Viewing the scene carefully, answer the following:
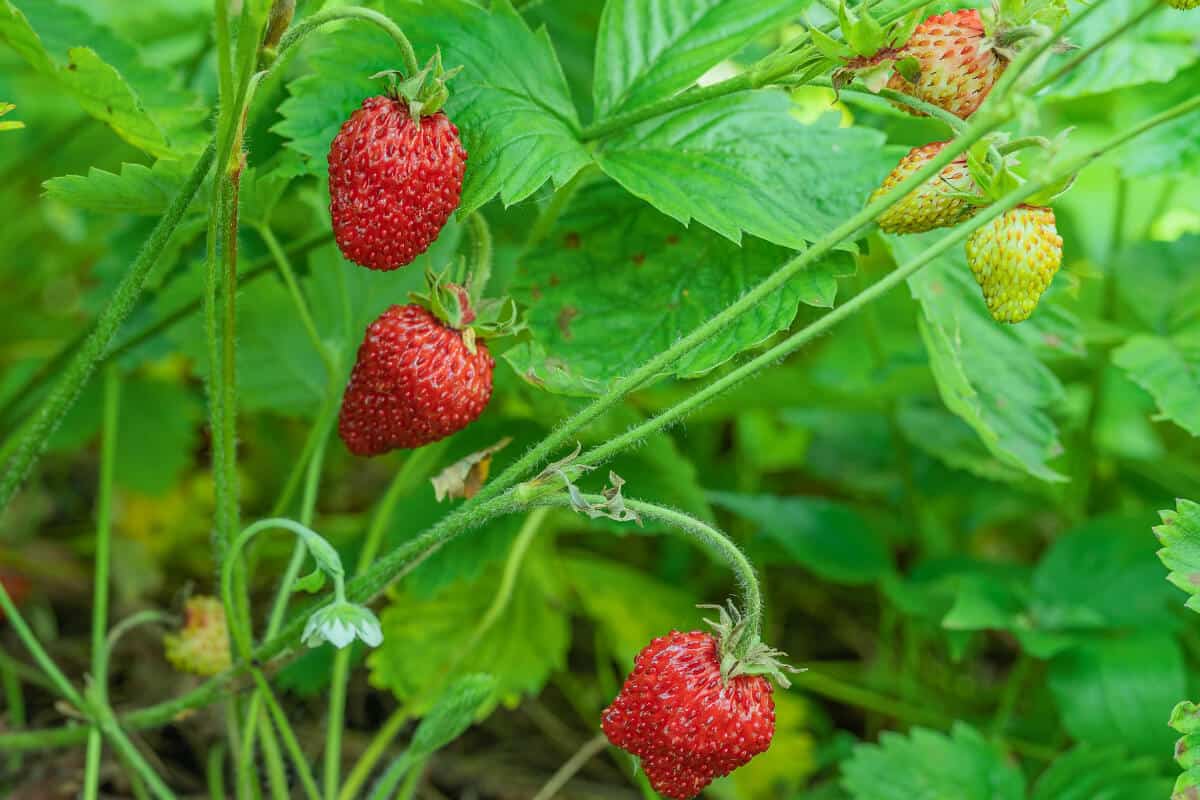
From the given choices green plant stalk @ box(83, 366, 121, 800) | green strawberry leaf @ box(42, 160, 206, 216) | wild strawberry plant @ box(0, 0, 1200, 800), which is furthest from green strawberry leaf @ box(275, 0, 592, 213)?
green plant stalk @ box(83, 366, 121, 800)

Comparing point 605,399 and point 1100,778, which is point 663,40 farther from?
point 1100,778

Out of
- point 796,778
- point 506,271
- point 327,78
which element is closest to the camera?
point 327,78

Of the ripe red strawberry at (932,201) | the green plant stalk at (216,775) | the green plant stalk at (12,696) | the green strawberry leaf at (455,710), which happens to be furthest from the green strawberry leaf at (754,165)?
the green plant stalk at (12,696)

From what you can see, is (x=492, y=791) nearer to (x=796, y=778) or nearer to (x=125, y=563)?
(x=796, y=778)

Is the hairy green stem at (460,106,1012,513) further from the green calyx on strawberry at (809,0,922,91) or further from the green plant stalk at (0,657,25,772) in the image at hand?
the green plant stalk at (0,657,25,772)

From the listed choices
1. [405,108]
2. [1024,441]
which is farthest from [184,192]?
[1024,441]

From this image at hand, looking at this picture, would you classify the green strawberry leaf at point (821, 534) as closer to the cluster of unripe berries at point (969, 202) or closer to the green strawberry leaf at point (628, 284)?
the green strawberry leaf at point (628, 284)
